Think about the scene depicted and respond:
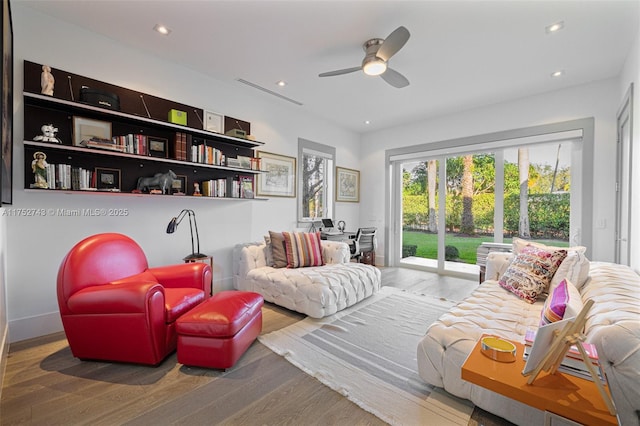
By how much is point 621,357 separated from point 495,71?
3.21 metres

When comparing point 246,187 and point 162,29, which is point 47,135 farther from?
point 246,187

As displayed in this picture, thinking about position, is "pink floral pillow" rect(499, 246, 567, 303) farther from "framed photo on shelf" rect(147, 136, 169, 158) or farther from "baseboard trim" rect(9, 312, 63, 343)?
"baseboard trim" rect(9, 312, 63, 343)

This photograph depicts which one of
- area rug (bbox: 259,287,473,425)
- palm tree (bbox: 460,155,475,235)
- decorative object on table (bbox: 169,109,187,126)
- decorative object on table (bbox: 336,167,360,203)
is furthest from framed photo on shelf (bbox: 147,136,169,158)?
palm tree (bbox: 460,155,475,235)

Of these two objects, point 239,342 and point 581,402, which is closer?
point 581,402

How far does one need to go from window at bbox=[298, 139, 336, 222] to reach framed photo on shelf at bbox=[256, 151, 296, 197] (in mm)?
172

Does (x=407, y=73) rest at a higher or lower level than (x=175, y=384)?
higher

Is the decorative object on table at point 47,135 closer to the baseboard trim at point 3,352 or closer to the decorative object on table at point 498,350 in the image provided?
the baseboard trim at point 3,352

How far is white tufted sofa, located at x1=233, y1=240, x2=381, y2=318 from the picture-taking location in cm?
278

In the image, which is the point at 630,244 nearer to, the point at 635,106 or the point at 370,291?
the point at 635,106

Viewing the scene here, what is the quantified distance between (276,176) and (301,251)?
4.77 feet

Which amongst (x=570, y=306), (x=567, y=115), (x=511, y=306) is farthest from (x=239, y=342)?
(x=567, y=115)

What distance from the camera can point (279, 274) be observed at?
10.2 feet

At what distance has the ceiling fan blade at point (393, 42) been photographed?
2152mm

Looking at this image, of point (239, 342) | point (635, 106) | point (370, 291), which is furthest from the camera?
point (370, 291)
